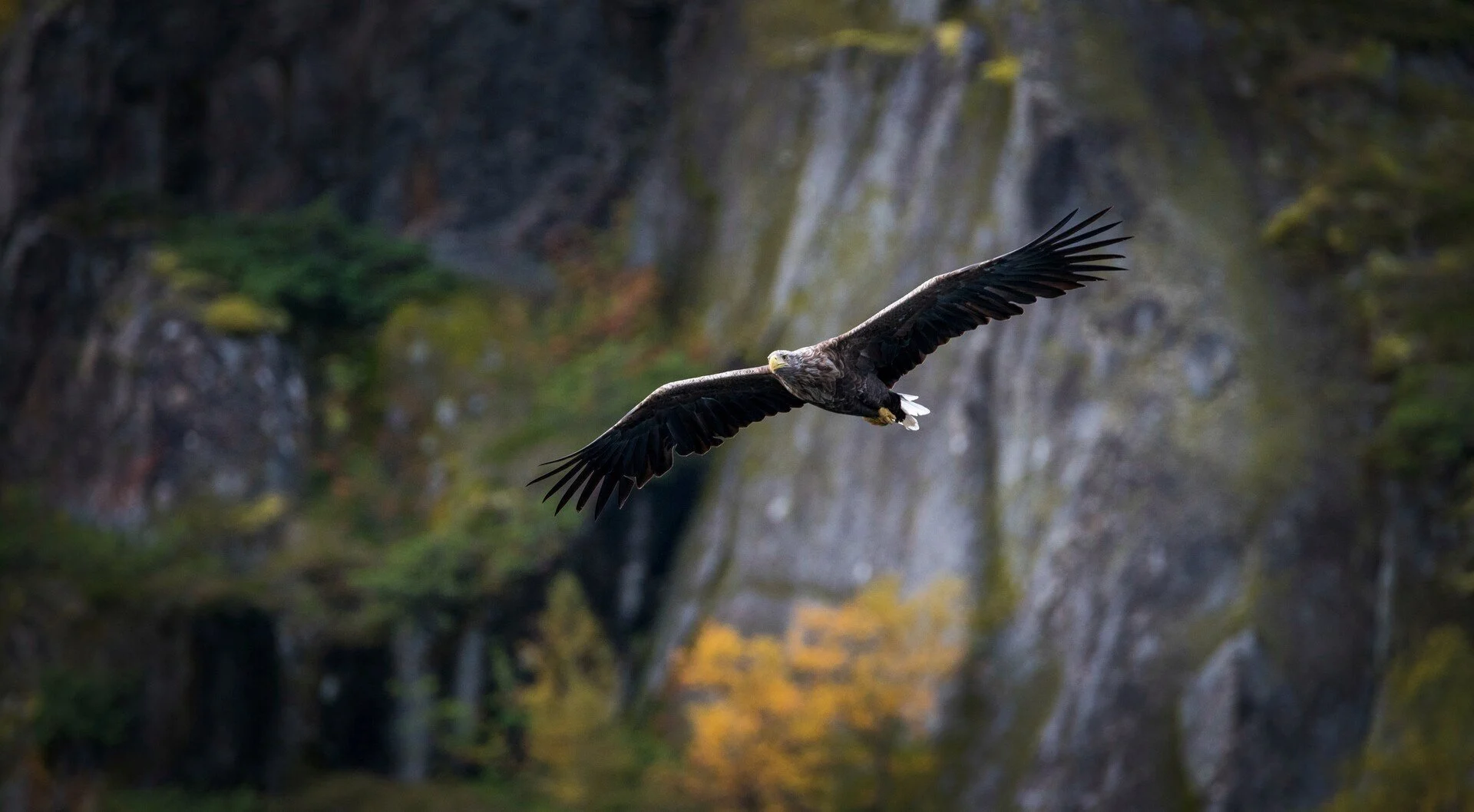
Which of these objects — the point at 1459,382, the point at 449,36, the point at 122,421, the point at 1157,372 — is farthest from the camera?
the point at 449,36

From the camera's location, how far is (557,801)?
30859mm

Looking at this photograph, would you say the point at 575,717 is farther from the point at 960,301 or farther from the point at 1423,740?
the point at 960,301

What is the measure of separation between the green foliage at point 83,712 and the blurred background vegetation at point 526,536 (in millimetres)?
62

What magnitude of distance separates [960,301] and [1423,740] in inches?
496

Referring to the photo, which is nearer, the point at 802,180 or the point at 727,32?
the point at 802,180

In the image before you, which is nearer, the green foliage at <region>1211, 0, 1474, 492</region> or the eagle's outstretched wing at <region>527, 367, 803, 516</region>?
the eagle's outstretched wing at <region>527, 367, 803, 516</region>

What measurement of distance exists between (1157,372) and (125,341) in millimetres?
22573

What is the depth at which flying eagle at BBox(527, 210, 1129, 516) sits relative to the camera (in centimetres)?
1375

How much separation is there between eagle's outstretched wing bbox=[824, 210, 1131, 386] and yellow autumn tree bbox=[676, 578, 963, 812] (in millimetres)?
13832

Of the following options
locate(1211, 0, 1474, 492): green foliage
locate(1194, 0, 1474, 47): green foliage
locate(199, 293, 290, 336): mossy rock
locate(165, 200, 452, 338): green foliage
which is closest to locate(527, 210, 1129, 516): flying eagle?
locate(1211, 0, 1474, 492): green foliage

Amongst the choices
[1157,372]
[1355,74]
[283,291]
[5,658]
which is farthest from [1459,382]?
[5,658]

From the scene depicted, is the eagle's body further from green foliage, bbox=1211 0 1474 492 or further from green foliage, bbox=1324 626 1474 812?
green foliage, bbox=1211 0 1474 492

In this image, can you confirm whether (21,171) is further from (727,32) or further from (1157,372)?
(1157,372)

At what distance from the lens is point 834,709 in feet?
91.7
